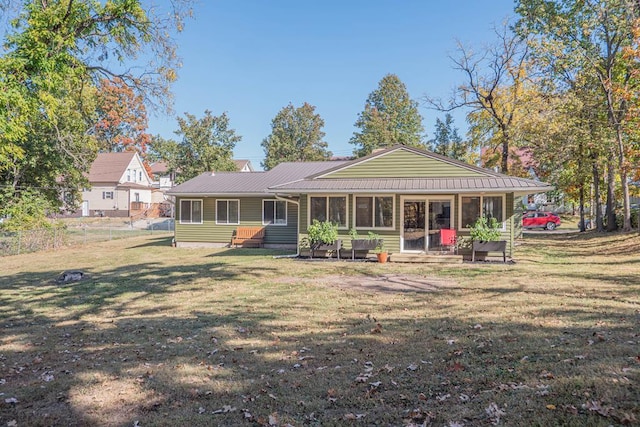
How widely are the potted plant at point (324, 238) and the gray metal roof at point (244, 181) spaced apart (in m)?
5.15

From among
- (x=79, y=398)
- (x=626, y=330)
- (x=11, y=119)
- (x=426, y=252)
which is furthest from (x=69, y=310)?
(x=426, y=252)

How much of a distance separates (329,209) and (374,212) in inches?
67.6

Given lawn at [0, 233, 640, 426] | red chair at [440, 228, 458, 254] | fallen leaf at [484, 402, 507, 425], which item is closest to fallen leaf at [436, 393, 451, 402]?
lawn at [0, 233, 640, 426]

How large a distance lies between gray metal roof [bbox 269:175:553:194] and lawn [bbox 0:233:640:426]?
3.58 m

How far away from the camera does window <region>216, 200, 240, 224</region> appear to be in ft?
68.2

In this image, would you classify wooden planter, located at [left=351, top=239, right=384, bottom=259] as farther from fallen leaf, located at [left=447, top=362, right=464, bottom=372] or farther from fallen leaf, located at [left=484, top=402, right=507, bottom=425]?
fallen leaf, located at [left=484, top=402, right=507, bottom=425]

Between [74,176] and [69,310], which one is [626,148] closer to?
[69,310]

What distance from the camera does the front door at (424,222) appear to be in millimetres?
14789

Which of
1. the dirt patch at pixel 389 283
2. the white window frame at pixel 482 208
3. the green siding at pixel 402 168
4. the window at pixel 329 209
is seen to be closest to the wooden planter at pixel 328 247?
the window at pixel 329 209

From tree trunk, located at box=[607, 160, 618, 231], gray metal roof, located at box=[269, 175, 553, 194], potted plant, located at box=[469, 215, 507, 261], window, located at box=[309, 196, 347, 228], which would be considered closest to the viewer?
potted plant, located at box=[469, 215, 507, 261]

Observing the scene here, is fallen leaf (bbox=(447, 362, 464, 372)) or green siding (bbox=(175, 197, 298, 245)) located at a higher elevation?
green siding (bbox=(175, 197, 298, 245))

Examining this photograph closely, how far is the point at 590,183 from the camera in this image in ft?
83.2

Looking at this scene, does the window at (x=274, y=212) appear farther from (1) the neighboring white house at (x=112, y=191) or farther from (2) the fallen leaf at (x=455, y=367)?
(1) the neighboring white house at (x=112, y=191)

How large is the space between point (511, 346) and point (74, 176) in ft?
84.1
